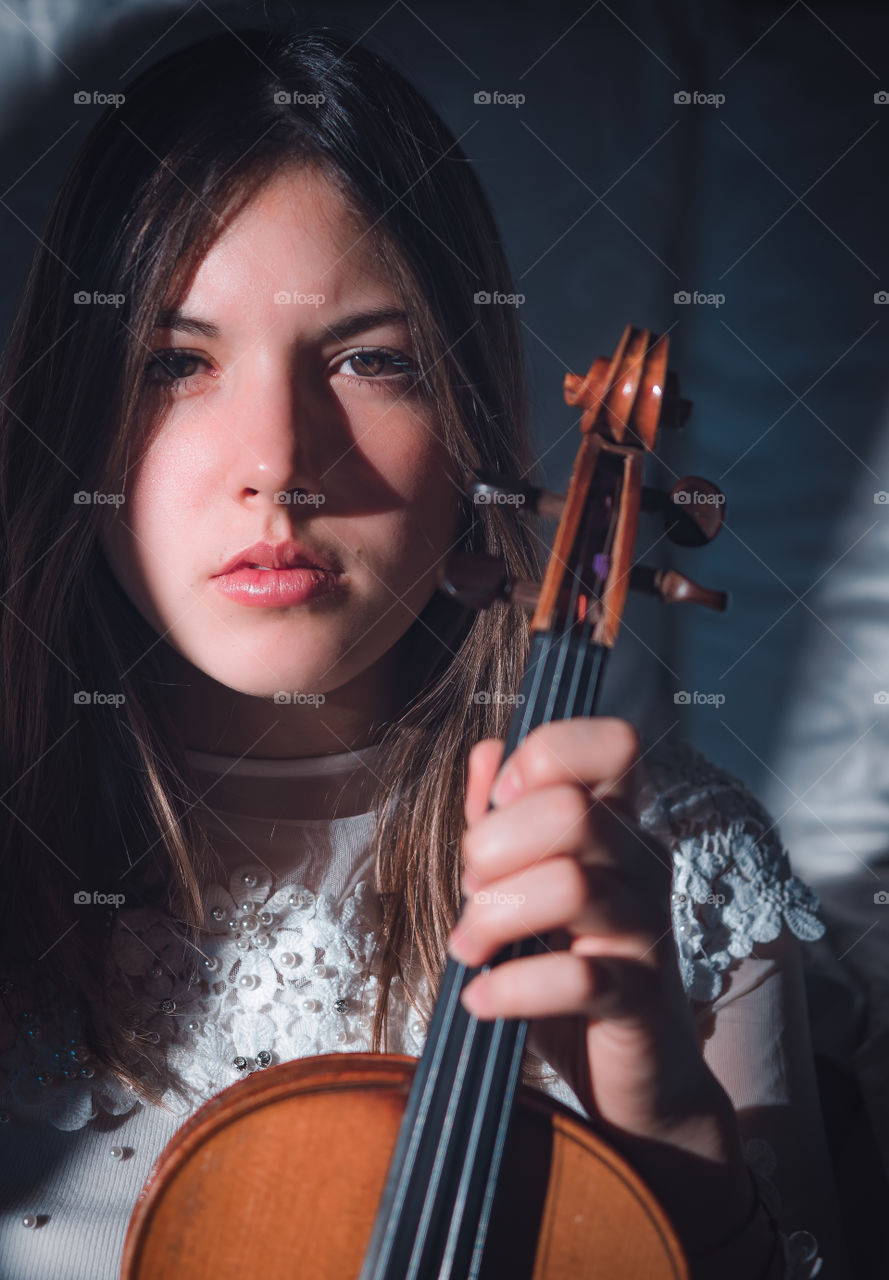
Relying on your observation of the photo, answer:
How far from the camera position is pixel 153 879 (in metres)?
0.74

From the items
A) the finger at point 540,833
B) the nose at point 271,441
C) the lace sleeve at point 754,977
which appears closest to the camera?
the finger at point 540,833

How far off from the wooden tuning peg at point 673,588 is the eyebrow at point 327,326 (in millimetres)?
244

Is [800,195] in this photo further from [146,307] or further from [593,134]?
[146,307]

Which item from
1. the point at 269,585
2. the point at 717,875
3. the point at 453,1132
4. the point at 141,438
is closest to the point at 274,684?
the point at 269,585

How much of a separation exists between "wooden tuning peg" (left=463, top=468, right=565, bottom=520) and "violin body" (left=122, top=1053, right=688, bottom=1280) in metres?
0.28

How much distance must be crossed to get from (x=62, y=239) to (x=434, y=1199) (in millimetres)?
647

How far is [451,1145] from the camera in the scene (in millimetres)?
459

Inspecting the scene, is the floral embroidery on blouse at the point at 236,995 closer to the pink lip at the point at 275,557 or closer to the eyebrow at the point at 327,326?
the pink lip at the point at 275,557

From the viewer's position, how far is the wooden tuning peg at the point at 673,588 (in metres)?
0.51

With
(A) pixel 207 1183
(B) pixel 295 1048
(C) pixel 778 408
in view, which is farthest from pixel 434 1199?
(C) pixel 778 408

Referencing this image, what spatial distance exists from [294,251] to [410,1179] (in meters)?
0.52

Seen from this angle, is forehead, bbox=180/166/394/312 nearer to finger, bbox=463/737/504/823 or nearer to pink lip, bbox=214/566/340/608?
pink lip, bbox=214/566/340/608

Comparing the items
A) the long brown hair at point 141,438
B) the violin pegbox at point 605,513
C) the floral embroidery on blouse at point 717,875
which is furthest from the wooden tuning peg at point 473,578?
the floral embroidery on blouse at point 717,875

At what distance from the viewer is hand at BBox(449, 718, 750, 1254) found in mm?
447
